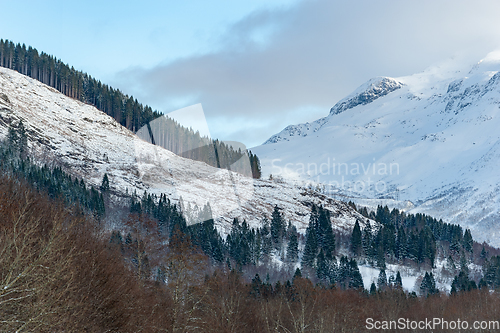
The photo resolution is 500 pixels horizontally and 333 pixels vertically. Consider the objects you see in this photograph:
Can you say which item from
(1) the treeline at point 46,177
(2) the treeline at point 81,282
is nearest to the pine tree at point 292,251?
(1) the treeline at point 46,177

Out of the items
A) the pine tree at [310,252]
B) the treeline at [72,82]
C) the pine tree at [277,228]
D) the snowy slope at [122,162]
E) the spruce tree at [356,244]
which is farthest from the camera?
the treeline at [72,82]

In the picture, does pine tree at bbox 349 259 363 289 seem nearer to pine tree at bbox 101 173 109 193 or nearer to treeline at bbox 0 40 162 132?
pine tree at bbox 101 173 109 193

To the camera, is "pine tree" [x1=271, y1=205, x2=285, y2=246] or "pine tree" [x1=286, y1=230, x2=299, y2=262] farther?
"pine tree" [x1=271, y1=205, x2=285, y2=246]

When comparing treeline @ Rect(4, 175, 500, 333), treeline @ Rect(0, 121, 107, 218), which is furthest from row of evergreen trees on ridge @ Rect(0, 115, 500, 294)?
treeline @ Rect(4, 175, 500, 333)

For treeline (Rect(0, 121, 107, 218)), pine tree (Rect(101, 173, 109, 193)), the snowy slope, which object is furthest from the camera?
the snowy slope

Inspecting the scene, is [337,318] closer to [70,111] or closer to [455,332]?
[455,332]

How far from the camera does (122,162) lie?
488 feet

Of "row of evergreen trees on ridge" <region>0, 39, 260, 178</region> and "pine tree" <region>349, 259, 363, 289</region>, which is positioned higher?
"row of evergreen trees on ridge" <region>0, 39, 260, 178</region>

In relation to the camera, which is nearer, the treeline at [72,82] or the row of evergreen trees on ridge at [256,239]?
the row of evergreen trees on ridge at [256,239]

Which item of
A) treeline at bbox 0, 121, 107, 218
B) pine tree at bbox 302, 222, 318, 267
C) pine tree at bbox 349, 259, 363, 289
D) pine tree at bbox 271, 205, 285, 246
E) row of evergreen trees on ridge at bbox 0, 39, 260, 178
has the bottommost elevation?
pine tree at bbox 349, 259, 363, 289

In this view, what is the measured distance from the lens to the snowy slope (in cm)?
13450

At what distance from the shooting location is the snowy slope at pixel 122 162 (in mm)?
134500

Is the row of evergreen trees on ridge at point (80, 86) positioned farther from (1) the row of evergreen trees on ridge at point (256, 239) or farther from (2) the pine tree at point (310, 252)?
(2) the pine tree at point (310, 252)

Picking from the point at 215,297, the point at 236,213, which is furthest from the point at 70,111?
the point at 215,297
